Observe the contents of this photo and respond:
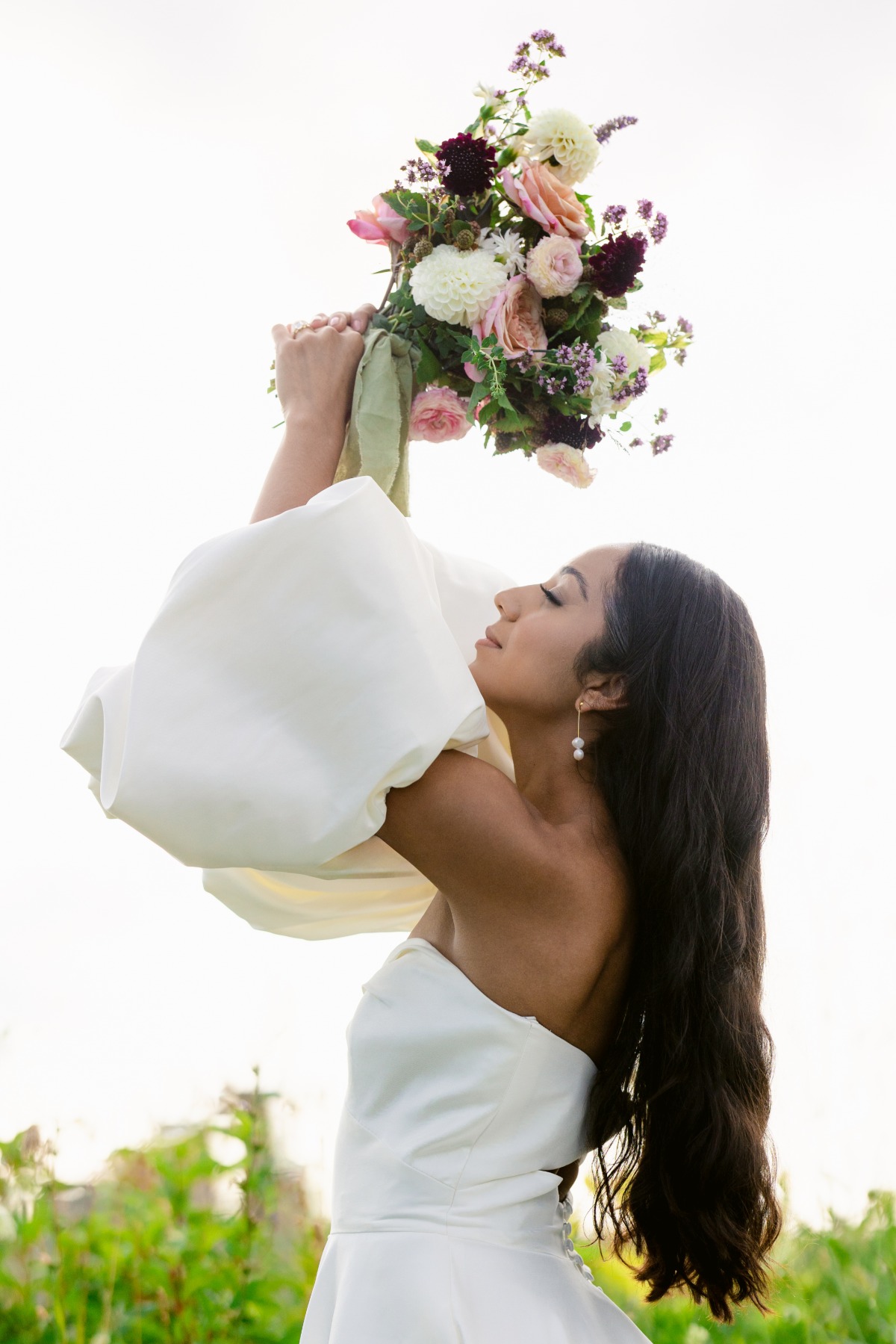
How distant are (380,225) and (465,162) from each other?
0.23 meters

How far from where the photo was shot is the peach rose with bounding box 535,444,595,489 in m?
2.06

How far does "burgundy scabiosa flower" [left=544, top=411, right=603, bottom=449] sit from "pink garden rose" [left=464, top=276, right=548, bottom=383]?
0.45 feet

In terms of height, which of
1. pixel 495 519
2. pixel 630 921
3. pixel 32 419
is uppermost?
pixel 32 419

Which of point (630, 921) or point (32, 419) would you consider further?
point (32, 419)

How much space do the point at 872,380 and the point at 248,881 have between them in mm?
3214

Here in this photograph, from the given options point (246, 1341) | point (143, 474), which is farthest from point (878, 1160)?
point (143, 474)

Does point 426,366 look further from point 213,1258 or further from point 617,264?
point 213,1258

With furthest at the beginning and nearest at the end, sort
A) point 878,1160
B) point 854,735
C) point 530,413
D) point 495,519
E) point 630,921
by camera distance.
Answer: point 854,735, point 878,1160, point 495,519, point 530,413, point 630,921

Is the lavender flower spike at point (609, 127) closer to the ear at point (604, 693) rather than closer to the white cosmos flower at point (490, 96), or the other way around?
the white cosmos flower at point (490, 96)

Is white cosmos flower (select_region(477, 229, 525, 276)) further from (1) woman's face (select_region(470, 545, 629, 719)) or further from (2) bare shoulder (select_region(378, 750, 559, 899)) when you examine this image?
(2) bare shoulder (select_region(378, 750, 559, 899))

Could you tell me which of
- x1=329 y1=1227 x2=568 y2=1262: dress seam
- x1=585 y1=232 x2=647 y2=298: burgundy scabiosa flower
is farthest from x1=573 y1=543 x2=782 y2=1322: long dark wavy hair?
x1=585 y1=232 x2=647 y2=298: burgundy scabiosa flower

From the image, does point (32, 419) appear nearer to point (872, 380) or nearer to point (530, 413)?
point (530, 413)

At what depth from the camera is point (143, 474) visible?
385 centimetres

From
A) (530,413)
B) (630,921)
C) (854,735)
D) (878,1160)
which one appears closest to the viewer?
(630,921)
